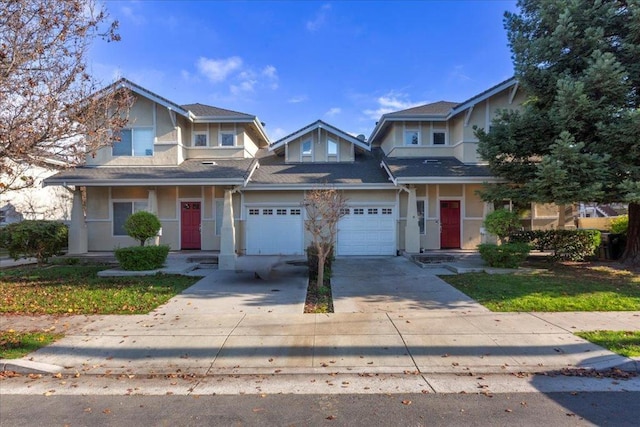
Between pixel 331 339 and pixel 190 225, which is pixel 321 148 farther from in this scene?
pixel 331 339

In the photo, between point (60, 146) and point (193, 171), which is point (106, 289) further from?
point (193, 171)

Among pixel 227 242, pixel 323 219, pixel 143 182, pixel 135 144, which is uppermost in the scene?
pixel 135 144

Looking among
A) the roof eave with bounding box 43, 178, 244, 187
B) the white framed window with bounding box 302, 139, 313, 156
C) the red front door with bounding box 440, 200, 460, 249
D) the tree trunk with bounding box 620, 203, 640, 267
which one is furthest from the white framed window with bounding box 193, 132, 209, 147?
the tree trunk with bounding box 620, 203, 640, 267

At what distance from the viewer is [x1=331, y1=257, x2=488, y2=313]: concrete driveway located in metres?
7.84

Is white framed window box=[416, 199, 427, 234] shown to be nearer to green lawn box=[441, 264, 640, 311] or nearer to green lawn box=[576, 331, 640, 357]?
green lawn box=[441, 264, 640, 311]

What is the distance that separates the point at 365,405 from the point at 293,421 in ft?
2.66

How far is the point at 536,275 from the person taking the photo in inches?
430

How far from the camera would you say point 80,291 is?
930 centimetres

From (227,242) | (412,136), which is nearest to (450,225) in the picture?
(412,136)

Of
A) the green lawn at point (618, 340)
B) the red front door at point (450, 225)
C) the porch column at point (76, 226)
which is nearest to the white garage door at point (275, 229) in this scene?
the red front door at point (450, 225)

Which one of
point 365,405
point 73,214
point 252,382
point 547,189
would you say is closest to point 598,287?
point 547,189

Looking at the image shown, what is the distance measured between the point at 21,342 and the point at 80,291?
380cm

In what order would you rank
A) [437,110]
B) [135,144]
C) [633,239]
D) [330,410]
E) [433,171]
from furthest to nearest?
[437,110] < [135,144] < [433,171] < [633,239] < [330,410]

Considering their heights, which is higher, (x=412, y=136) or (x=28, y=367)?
(x=412, y=136)
